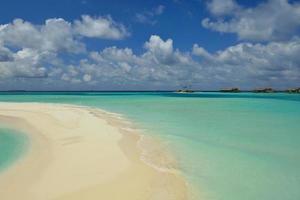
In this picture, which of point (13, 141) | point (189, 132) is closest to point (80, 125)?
point (13, 141)

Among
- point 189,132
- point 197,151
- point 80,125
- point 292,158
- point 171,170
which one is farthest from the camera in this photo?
point 80,125

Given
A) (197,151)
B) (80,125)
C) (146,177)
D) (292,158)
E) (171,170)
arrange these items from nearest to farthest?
(146,177) < (171,170) < (292,158) < (197,151) < (80,125)

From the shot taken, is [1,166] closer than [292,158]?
Yes

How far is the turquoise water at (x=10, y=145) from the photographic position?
716 centimetres

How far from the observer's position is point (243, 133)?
474 inches

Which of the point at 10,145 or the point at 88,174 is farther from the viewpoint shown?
the point at 10,145

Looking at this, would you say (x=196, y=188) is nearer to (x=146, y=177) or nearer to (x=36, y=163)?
(x=146, y=177)

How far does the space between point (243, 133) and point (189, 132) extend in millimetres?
2491

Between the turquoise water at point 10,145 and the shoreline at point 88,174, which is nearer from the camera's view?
the shoreline at point 88,174

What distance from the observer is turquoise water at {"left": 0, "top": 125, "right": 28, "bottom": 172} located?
282 inches

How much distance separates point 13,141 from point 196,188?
7293 millimetres

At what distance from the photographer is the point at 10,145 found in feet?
29.3

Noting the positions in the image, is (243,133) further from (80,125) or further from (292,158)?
(80,125)

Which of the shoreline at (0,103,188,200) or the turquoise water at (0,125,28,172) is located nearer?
the shoreline at (0,103,188,200)
